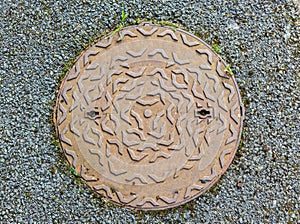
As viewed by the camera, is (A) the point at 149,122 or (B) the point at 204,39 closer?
(A) the point at 149,122

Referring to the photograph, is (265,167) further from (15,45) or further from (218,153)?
(15,45)

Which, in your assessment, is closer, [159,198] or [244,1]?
[159,198]

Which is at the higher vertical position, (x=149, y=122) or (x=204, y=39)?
(x=204, y=39)

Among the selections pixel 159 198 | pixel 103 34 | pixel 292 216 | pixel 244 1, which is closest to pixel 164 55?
pixel 103 34
